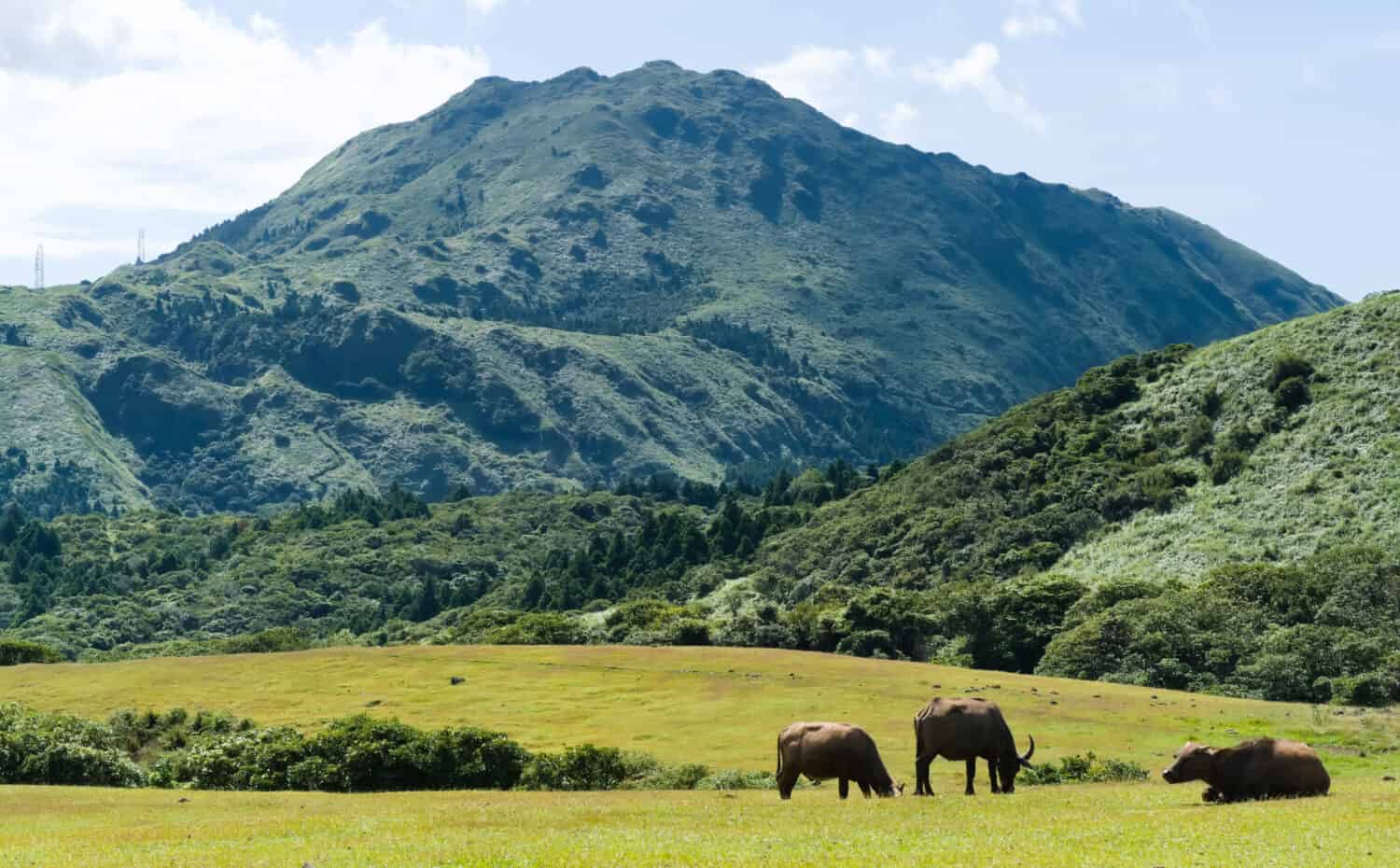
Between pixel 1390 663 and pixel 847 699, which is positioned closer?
pixel 847 699

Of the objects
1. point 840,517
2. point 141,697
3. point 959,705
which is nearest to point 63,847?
point 959,705

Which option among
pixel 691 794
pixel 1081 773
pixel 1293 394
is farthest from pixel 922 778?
pixel 1293 394

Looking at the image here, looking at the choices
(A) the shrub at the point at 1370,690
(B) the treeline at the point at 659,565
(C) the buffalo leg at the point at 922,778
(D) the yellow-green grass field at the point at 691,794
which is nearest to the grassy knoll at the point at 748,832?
(D) the yellow-green grass field at the point at 691,794

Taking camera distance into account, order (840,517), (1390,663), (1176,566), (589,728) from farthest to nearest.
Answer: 1. (840,517)
2. (1176,566)
3. (1390,663)
4. (589,728)

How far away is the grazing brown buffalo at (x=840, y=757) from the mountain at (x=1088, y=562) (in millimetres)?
43234

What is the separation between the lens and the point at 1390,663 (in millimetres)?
71125

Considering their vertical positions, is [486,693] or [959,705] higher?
[959,705]

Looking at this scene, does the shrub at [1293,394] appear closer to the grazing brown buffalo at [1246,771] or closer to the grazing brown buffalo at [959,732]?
the grazing brown buffalo at [959,732]

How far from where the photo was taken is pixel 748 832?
27984 millimetres

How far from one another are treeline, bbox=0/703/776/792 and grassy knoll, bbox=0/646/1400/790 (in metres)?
5.89

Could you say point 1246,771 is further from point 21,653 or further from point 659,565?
point 659,565

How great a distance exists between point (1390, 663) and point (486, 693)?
4617 cm

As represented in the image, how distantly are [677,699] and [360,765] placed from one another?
25169mm

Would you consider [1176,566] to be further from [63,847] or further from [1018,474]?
[63,847]
